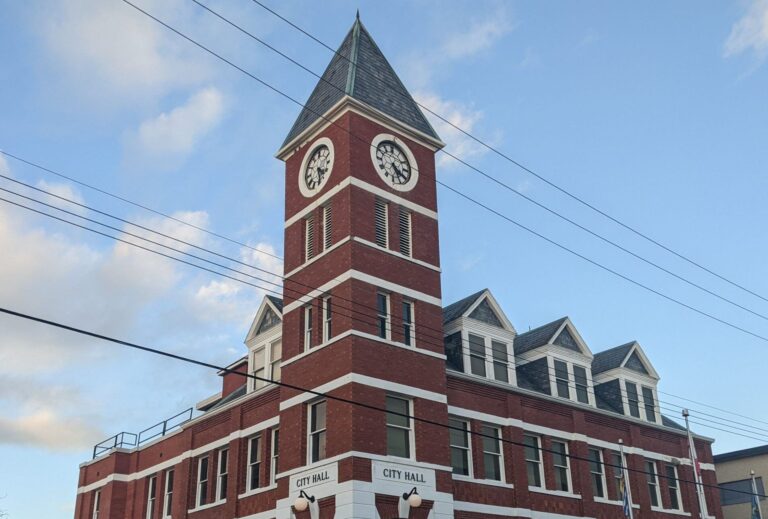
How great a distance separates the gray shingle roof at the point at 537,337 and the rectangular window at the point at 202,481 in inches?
615

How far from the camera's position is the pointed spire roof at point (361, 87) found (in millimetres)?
36688

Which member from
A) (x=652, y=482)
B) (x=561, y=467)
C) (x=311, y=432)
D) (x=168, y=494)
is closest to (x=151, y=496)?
(x=168, y=494)

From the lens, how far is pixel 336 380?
3134 centimetres

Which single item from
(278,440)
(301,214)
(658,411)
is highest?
(301,214)

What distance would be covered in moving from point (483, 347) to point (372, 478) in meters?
10.5

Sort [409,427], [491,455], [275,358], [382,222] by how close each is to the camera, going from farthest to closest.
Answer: [275,358] < [491,455] < [382,222] < [409,427]

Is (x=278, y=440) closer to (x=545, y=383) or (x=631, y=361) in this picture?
(x=545, y=383)

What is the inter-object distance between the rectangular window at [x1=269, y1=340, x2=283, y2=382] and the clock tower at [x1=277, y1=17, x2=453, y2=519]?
120 inches

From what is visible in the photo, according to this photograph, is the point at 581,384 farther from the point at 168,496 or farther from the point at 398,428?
the point at 168,496

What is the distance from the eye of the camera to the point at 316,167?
121 ft

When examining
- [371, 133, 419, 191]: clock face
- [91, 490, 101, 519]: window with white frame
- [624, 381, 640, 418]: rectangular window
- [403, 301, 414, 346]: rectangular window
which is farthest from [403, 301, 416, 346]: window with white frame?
[91, 490, 101, 519]: window with white frame

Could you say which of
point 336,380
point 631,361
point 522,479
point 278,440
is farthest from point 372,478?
point 631,361

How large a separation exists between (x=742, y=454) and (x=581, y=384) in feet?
49.9

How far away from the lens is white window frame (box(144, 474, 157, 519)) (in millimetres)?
43594
